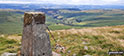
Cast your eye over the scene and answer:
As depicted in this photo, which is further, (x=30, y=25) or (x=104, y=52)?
(x=104, y=52)

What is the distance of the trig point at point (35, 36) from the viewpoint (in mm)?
8805

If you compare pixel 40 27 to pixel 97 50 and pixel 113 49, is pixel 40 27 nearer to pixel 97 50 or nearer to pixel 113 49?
pixel 97 50

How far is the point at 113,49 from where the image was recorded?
43.0 feet

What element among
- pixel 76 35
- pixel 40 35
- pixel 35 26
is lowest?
pixel 76 35

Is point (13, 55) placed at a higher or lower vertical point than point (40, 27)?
lower

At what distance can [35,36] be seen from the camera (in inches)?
346

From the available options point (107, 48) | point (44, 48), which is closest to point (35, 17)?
point (44, 48)

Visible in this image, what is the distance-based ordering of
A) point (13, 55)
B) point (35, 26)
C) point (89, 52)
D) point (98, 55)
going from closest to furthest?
point (35, 26), point (13, 55), point (98, 55), point (89, 52)

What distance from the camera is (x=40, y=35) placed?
354 inches

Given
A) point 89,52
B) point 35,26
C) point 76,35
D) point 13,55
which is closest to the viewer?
point 35,26

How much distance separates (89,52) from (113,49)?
2.11 m

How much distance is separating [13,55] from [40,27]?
331cm

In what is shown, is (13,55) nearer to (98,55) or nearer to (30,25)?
(30,25)

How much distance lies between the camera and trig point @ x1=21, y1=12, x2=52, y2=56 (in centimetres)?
880
